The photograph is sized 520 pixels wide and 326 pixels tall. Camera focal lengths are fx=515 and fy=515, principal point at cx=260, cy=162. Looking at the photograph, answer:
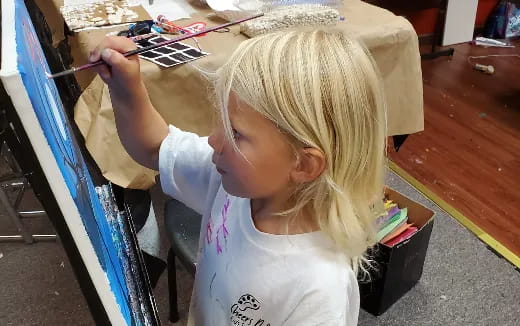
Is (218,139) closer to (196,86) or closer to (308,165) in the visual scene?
(308,165)

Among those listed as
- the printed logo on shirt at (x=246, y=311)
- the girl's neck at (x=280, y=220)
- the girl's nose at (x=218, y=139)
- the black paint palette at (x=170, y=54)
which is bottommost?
the printed logo on shirt at (x=246, y=311)

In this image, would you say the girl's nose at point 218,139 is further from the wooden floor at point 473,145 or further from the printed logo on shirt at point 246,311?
the wooden floor at point 473,145

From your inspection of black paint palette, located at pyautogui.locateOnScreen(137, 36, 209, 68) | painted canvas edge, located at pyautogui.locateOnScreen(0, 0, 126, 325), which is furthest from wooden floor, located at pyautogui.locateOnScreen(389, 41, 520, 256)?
painted canvas edge, located at pyautogui.locateOnScreen(0, 0, 126, 325)

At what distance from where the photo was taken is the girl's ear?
0.62 m

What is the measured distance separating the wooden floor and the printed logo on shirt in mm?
1415

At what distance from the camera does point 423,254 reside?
1565mm

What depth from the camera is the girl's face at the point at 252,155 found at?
2.02 ft

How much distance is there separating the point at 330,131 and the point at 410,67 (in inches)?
39.3

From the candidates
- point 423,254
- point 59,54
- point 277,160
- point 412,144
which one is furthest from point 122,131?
point 412,144

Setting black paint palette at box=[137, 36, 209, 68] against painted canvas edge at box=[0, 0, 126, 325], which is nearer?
painted canvas edge at box=[0, 0, 126, 325]

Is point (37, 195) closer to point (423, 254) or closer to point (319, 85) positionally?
point (319, 85)

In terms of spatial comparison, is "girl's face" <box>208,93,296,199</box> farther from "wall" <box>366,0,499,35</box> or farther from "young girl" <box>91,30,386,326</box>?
"wall" <box>366,0,499,35</box>

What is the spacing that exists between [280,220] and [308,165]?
4.4 inches

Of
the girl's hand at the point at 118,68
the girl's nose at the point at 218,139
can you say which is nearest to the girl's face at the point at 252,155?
the girl's nose at the point at 218,139
